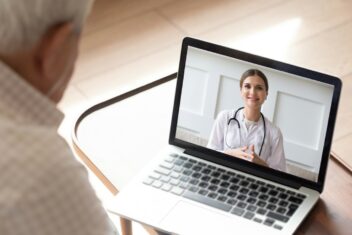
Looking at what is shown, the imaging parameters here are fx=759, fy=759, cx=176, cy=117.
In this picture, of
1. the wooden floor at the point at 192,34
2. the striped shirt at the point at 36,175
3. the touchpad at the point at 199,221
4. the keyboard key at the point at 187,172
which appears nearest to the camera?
the striped shirt at the point at 36,175

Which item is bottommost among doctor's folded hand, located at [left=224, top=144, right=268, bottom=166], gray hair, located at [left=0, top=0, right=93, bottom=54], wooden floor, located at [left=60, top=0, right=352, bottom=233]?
wooden floor, located at [left=60, top=0, right=352, bottom=233]

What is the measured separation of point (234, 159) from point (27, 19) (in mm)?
567

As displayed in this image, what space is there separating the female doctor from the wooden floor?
3.39 ft

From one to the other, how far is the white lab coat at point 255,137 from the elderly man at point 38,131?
43 centimetres

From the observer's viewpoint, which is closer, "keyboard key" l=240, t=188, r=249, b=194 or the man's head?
the man's head

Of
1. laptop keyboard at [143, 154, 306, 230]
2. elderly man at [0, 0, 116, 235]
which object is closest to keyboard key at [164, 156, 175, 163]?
laptop keyboard at [143, 154, 306, 230]

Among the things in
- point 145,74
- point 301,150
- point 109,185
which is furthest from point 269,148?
point 145,74

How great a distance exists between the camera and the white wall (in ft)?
4.04

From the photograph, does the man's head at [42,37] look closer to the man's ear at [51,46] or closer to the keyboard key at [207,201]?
the man's ear at [51,46]

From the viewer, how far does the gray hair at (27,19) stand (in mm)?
810

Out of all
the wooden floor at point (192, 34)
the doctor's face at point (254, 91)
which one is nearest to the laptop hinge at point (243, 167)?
the doctor's face at point (254, 91)

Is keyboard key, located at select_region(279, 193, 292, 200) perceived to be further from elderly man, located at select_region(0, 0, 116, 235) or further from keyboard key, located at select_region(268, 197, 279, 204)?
elderly man, located at select_region(0, 0, 116, 235)

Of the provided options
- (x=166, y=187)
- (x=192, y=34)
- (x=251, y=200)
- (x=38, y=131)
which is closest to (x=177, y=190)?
(x=166, y=187)

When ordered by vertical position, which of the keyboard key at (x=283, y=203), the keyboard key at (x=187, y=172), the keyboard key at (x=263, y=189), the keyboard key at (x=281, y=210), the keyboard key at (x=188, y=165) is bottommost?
the keyboard key at (x=281, y=210)
